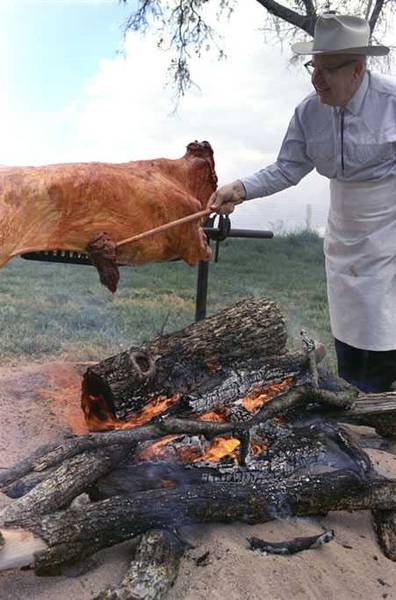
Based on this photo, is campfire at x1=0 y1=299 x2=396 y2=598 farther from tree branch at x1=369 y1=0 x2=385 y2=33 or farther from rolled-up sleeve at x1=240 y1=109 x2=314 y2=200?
tree branch at x1=369 y1=0 x2=385 y2=33

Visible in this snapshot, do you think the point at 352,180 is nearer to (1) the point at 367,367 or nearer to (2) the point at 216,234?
(2) the point at 216,234

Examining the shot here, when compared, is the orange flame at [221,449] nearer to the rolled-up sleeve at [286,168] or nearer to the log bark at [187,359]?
the log bark at [187,359]

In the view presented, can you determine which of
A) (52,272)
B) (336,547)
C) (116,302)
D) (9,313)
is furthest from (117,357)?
(52,272)

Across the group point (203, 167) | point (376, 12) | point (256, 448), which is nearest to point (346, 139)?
point (203, 167)

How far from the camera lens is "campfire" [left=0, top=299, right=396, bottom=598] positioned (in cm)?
215

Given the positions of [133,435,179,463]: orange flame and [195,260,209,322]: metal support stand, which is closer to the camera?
[133,435,179,463]: orange flame

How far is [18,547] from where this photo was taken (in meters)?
1.96

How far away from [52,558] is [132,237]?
1.56 metres

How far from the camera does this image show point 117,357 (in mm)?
3027

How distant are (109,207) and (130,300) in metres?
3.97

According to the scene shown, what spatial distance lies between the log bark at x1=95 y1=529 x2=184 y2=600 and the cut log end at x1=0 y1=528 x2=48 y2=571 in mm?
238

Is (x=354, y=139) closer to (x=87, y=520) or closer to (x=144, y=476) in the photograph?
(x=144, y=476)

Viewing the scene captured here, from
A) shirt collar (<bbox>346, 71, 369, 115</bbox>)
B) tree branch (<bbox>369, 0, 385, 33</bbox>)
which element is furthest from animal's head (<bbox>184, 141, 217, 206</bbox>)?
tree branch (<bbox>369, 0, 385, 33</bbox>)

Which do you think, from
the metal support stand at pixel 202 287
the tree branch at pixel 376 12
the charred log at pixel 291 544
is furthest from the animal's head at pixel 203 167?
the tree branch at pixel 376 12
